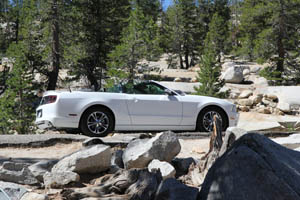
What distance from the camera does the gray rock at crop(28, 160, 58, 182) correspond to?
5652mm

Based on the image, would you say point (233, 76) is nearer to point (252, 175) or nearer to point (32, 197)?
point (32, 197)

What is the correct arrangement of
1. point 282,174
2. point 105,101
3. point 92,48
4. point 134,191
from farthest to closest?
point 92,48
point 105,101
point 134,191
point 282,174

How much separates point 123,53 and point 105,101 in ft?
35.2

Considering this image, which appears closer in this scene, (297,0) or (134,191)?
(134,191)

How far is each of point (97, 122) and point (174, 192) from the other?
5.43 meters

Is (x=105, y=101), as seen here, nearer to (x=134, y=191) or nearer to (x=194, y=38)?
(x=134, y=191)

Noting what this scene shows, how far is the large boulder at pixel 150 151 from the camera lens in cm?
639

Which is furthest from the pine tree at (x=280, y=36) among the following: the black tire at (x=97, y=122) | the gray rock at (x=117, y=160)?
the gray rock at (x=117, y=160)

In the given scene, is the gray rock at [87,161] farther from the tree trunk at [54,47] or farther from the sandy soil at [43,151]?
the tree trunk at [54,47]

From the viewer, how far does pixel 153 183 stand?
4680 mm

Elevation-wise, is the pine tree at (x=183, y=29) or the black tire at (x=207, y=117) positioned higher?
the pine tree at (x=183, y=29)

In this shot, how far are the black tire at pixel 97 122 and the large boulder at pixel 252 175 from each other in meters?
5.62

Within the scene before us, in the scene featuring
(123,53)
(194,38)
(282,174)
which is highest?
(194,38)

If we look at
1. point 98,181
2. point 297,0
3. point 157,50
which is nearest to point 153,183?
point 98,181
